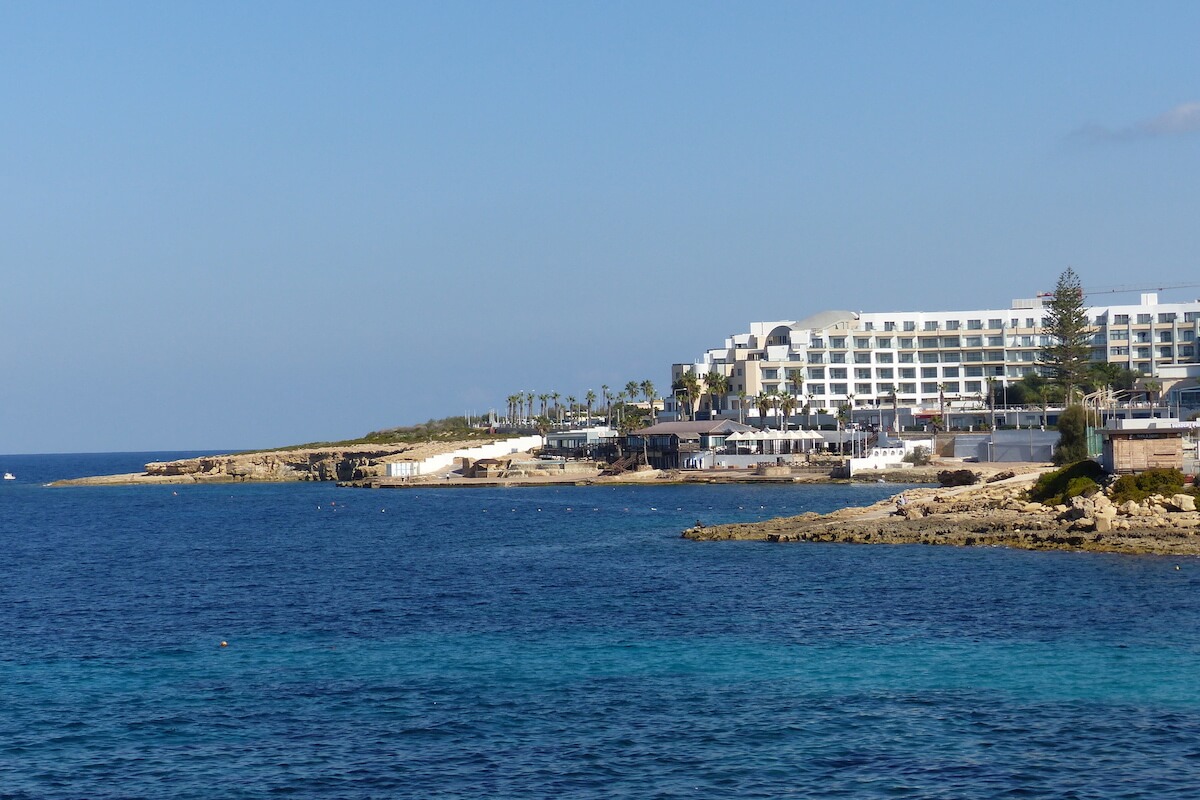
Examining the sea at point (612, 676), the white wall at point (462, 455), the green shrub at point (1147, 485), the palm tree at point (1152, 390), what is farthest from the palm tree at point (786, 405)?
the sea at point (612, 676)

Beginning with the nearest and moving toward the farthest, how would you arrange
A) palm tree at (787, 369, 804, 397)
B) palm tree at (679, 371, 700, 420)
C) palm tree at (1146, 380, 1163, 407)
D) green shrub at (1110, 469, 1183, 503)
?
1. green shrub at (1110, 469, 1183, 503)
2. palm tree at (1146, 380, 1163, 407)
3. palm tree at (787, 369, 804, 397)
4. palm tree at (679, 371, 700, 420)

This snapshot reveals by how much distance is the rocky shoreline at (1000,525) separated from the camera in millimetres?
60688

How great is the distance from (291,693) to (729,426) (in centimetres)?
12993

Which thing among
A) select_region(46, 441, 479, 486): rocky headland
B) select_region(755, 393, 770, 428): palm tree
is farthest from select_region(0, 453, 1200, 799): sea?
select_region(46, 441, 479, 486): rocky headland

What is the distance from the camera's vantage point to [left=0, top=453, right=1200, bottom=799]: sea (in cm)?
2686

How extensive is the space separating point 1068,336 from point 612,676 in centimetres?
14274

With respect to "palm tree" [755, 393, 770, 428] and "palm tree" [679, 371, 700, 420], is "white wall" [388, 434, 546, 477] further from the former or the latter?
"palm tree" [755, 393, 770, 428]

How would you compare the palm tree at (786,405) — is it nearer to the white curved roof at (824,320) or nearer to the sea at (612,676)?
the white curved roof at (824,320)

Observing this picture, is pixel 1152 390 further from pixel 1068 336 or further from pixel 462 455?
pixel 462 455

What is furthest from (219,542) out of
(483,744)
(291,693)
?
(483,744)

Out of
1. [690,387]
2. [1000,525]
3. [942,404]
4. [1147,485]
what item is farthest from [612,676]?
[690,387]

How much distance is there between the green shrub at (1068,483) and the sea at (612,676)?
10826 mm

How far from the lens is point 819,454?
15025 centimetres

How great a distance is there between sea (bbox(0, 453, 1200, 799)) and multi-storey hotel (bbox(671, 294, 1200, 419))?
385 feet
